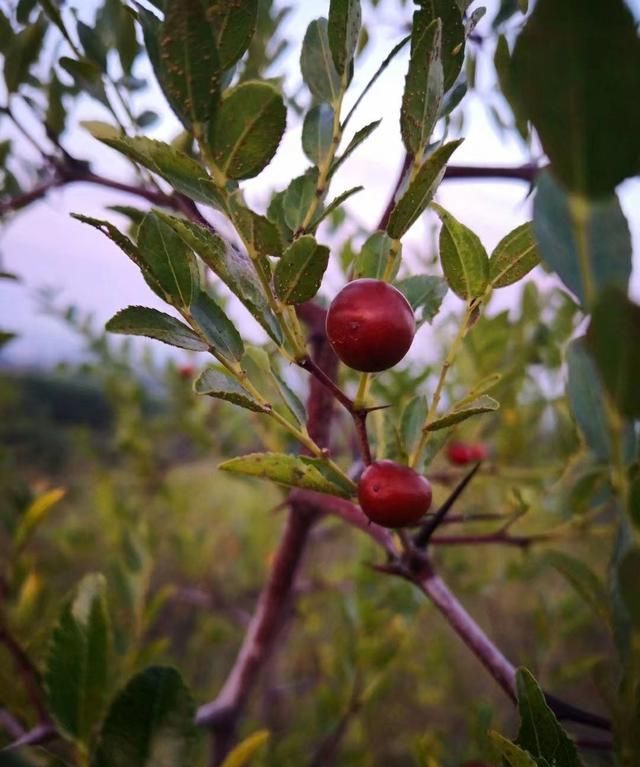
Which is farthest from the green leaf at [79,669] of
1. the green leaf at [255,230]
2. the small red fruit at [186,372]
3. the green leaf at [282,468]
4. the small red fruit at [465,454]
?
the small red fruit at [186,372]

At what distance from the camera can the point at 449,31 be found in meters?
0.27

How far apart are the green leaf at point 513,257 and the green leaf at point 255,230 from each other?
116mm

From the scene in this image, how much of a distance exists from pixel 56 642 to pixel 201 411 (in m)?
1.07

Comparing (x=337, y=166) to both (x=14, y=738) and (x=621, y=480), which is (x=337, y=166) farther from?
(x=14, y=738)

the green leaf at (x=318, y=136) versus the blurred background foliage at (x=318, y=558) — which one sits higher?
the green leaf at (x=318, y=136)

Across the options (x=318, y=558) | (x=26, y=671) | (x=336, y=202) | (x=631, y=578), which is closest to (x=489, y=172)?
(x=336, y=202)

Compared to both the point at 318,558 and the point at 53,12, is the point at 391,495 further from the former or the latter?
the point at 318,558

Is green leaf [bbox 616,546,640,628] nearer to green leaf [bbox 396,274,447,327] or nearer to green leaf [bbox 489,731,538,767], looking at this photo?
green leaf [bbox 489,731,538,767]

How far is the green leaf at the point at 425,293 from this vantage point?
370mm

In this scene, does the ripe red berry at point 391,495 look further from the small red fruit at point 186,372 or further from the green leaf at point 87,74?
the small red fruit at point 186,372

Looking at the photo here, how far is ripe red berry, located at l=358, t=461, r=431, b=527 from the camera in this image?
12.0 inches

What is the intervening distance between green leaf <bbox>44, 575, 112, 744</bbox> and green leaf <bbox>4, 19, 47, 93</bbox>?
0.43 metres

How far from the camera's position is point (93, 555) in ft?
7.13

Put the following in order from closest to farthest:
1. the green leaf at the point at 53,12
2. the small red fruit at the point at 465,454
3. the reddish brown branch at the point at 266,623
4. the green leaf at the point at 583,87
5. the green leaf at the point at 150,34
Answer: the green leaf at the point at 583,87 < the green leaf at the point at 150,34 < the green leaf at the point at 53,12 < the reddish brown branch at the point at 266,623 < the small red fruit at the point at 465,454
